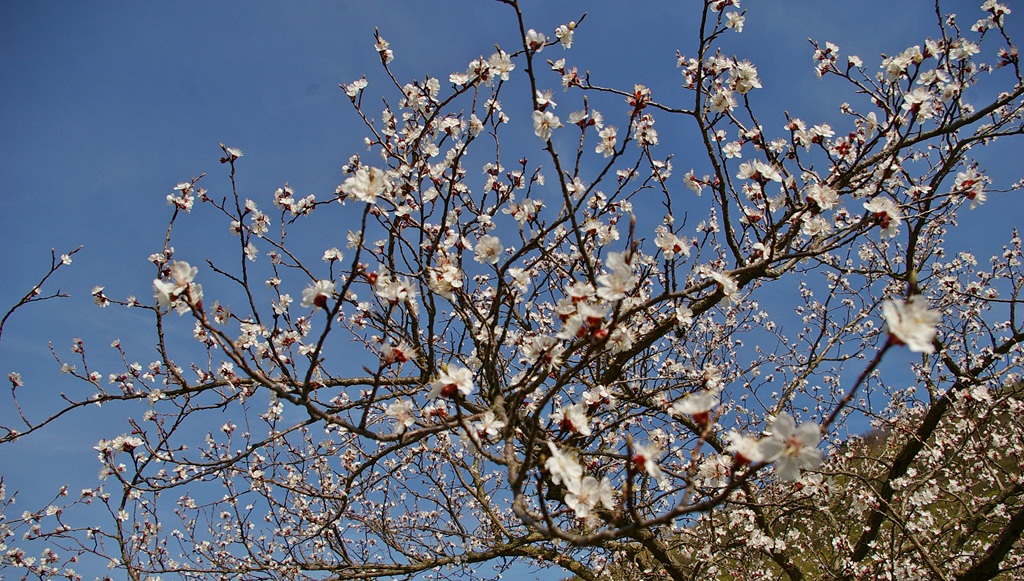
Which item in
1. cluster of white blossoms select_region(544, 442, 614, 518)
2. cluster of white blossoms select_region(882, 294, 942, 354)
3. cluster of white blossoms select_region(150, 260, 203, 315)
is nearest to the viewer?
cluster of white blossoms select_region(882, 294, 942, 354)

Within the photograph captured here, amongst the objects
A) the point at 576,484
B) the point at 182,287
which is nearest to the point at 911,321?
the point at 576,484

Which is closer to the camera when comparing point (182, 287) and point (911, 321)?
point (911, 321)

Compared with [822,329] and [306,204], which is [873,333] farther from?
[306,204]

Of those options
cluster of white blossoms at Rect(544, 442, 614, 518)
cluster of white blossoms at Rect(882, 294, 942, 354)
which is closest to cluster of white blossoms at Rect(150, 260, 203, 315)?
cluster of white blossoms at Rect(544, 442, 614, 518)

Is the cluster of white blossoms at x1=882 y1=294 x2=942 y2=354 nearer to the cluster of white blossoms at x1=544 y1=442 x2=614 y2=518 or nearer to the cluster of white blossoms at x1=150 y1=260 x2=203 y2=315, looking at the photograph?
the cluster of white blossoms at x1=544 y1=442 x2=614 y2=518

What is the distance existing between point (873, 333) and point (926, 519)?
189 cm

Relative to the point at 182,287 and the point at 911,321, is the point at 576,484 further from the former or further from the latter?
the point at 182,287

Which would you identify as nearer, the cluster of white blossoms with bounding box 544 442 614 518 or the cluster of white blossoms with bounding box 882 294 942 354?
the cluster of white blossoms with bounding box 882 294 942 354

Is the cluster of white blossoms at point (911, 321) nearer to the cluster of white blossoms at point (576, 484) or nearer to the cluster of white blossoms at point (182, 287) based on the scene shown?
the cluster of white blossoms at point (576, 484)

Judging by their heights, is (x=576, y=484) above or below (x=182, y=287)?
below

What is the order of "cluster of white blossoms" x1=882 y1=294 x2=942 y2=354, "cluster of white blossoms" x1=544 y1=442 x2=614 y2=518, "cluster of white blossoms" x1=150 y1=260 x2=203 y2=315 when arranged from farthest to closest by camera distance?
"cluster of white blossoms" x1=150 y1=260 x2=203 y2=315
"cluster of white blossoms" x1=544 y1=442 x2=614 y2=518
"cluster of white blossoms" x1=882 y1=294 x2=942 y2=354

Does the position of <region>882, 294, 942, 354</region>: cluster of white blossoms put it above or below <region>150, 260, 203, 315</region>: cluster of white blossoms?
below

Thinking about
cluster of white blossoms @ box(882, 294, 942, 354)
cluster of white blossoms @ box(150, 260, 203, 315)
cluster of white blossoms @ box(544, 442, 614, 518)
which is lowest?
cluster of white blossoms @ box(882, 294, 942, 354)

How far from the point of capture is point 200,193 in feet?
11.2
